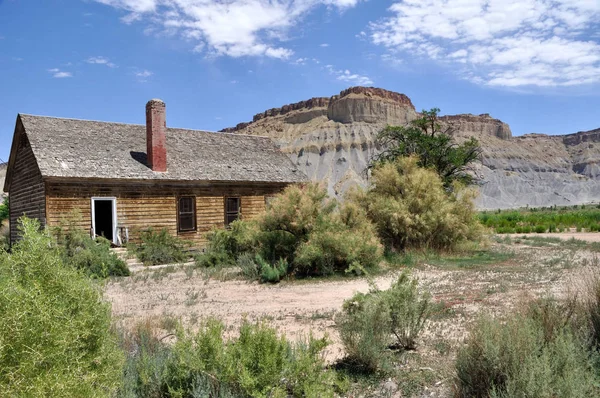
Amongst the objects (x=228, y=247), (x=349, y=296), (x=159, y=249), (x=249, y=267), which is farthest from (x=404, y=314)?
(x=159, y=249)

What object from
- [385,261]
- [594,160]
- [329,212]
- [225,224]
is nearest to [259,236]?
[329,212]

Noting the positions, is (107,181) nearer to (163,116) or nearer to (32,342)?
(163,116)

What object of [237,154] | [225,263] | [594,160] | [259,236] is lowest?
[225,263]

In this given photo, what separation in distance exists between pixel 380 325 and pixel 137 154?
15482mm

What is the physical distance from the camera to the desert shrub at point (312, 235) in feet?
39.3

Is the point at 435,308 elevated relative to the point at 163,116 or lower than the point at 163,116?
lower

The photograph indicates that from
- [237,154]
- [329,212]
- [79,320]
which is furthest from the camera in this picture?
[237,154]

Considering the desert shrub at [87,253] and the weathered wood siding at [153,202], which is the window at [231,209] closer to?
the weathered wood siding at [153,202]

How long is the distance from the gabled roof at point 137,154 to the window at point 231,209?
3.38 feet

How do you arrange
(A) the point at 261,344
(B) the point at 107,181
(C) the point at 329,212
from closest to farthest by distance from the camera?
(A) the point at 261,344
(C) the point at 329,212
(B) the point at 107,181

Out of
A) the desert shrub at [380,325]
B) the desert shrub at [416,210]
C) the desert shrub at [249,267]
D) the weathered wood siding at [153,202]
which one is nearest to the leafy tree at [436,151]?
the desert shrub at [416,210]

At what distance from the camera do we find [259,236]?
13133 mm

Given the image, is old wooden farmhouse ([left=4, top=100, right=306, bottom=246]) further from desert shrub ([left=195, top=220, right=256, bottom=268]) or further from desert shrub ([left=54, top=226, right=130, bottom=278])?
desert shrub ([left=195, top=220, right=256, bottom=268])

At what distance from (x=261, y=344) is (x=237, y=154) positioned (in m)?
18.4
